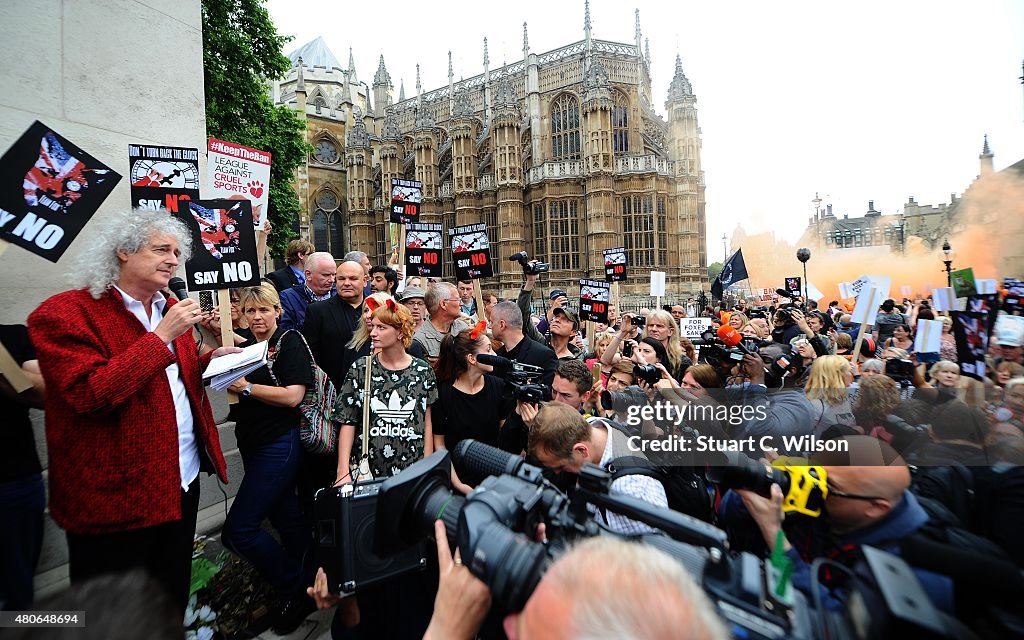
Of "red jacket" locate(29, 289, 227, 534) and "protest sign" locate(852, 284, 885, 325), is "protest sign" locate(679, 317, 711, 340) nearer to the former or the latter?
"protest sign" locate(852, 284, 885, 325)

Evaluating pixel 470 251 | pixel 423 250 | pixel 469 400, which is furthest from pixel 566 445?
pixel 423 250

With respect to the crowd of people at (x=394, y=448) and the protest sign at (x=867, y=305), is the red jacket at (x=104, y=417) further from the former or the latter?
the protest sign at (x=867, y=305)

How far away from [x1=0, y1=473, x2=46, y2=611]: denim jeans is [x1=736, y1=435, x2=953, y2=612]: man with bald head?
3195 millimetres

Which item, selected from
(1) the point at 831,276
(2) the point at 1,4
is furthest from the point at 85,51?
(1) the point at 831,276

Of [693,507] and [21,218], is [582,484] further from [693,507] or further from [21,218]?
[21,218]

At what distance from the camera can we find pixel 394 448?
9.41ft

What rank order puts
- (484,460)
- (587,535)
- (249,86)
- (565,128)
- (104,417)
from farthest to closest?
(565,128)
(249,86)
(104,417)
(484,460)
(587,535)

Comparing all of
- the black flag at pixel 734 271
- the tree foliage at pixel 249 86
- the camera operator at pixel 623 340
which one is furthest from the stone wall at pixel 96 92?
the black flag at pixel 734 271

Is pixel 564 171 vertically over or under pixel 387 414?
over

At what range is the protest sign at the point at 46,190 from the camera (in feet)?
7.50

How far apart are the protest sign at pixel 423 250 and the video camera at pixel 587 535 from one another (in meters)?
6.01

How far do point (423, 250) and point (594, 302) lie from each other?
287 cm

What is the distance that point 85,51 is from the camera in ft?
11.3

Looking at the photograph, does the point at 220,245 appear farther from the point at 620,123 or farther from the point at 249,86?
the point at 620,123
